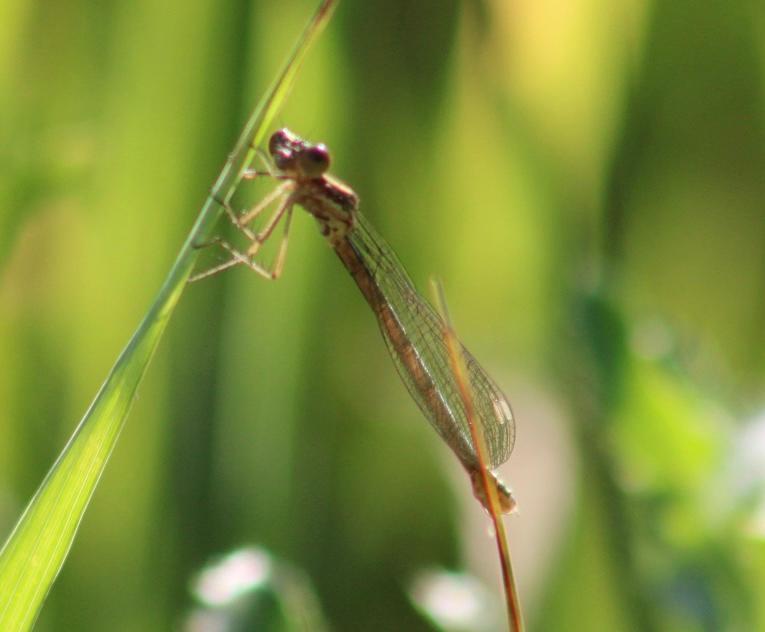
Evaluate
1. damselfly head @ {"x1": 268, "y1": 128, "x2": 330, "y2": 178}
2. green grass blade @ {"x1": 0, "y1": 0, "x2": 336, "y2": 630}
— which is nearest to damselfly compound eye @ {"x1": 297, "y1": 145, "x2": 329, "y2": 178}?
damselfly head @ {"x1": 268, "y1": 128, "x2": 330, "y2": 178}

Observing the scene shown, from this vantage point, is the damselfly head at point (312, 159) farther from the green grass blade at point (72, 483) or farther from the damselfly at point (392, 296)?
the green grass blade at point (72, 483)

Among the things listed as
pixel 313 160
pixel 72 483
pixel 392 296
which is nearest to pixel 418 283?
pixel 392 296

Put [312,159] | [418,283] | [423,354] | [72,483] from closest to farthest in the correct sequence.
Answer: [72,483] < [312,159] < [423,354] < [418,283]

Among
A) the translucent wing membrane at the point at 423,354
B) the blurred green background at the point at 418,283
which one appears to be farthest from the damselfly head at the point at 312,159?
the blurred green background at the point at 418,283

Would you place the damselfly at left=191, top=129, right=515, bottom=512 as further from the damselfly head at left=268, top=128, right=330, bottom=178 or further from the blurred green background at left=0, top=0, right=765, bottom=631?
the blurred green background at left=0, top=0, right=765, bottom=631

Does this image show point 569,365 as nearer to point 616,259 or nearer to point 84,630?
point 616,259

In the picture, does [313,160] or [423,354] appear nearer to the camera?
[313,160]

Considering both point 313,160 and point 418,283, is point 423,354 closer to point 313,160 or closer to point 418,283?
point 313,160
